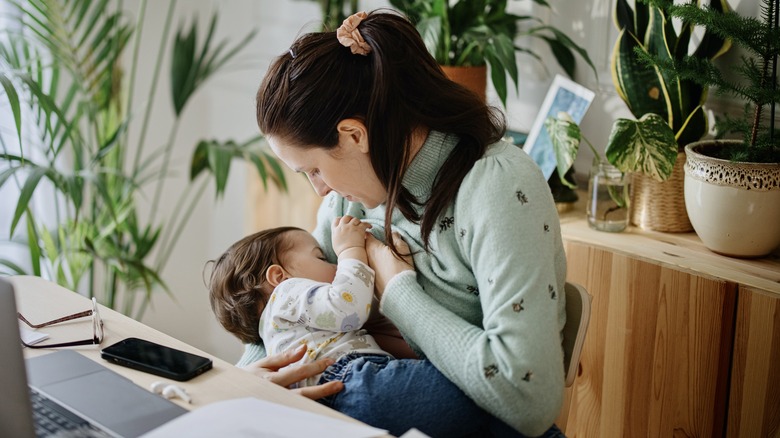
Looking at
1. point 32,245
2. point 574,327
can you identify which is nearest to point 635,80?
point 574,327

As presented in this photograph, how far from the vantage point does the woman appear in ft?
4.20

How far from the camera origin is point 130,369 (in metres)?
1.30

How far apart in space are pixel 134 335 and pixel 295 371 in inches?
11.5

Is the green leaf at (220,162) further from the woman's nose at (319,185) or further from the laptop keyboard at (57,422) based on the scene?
the laptop keyboard at (57,422)

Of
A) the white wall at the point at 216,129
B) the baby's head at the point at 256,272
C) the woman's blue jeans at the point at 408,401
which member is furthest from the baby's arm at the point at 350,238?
the white wall at the point at 216,129

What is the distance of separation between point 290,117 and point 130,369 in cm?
47

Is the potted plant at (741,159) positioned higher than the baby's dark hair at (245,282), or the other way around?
the potted plant at (741,159)

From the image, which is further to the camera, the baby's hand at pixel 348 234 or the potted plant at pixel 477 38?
the potted plant at pixel 477 38

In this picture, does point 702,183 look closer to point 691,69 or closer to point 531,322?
point 691,69

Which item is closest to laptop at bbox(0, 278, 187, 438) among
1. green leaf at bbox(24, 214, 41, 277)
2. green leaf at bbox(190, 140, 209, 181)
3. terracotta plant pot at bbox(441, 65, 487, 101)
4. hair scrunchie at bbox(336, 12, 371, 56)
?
hair scrunchie at bbox(336, 12, 371, 56)

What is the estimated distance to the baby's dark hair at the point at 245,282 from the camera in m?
1.59

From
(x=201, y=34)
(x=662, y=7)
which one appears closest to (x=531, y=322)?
(x=662, y=7)

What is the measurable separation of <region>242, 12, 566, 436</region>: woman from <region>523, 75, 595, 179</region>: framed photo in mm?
637

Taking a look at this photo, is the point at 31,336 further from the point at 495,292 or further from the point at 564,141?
the point at 564,141
